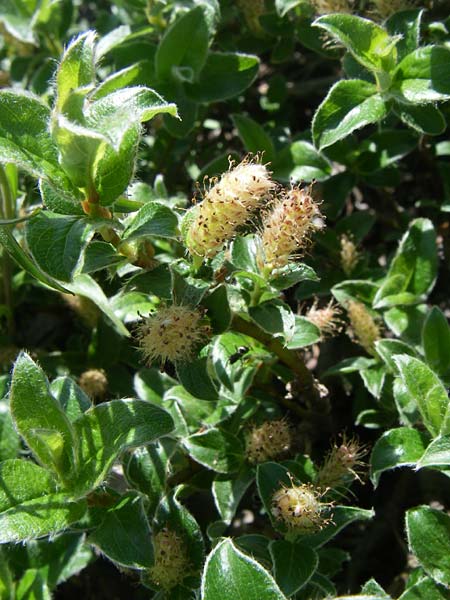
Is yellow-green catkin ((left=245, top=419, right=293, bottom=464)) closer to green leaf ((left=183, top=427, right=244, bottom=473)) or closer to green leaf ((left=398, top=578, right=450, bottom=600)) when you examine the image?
green leaf ((left=183, top=427, right=244, bottom=473))

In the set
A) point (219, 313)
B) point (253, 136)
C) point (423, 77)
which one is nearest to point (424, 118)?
point (423, 77)

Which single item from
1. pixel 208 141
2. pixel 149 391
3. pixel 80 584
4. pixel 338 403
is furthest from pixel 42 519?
pixel 208 141

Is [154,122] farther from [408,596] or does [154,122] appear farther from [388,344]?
[408,596]

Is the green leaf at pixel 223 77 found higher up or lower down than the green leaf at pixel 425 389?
higher up

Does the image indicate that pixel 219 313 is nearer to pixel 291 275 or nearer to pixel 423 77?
pixel 291 275

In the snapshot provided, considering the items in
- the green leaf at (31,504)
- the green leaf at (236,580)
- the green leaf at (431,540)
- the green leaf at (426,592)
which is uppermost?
the green leaf at (31,504)

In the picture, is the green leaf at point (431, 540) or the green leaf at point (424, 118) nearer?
the green leaf at point (431, 540)

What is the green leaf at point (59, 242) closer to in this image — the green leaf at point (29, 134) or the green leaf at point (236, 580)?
the green leaf at point (29, 134)

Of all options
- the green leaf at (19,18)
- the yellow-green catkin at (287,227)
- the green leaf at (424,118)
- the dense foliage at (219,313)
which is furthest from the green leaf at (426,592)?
the green leaf at (19,18)
